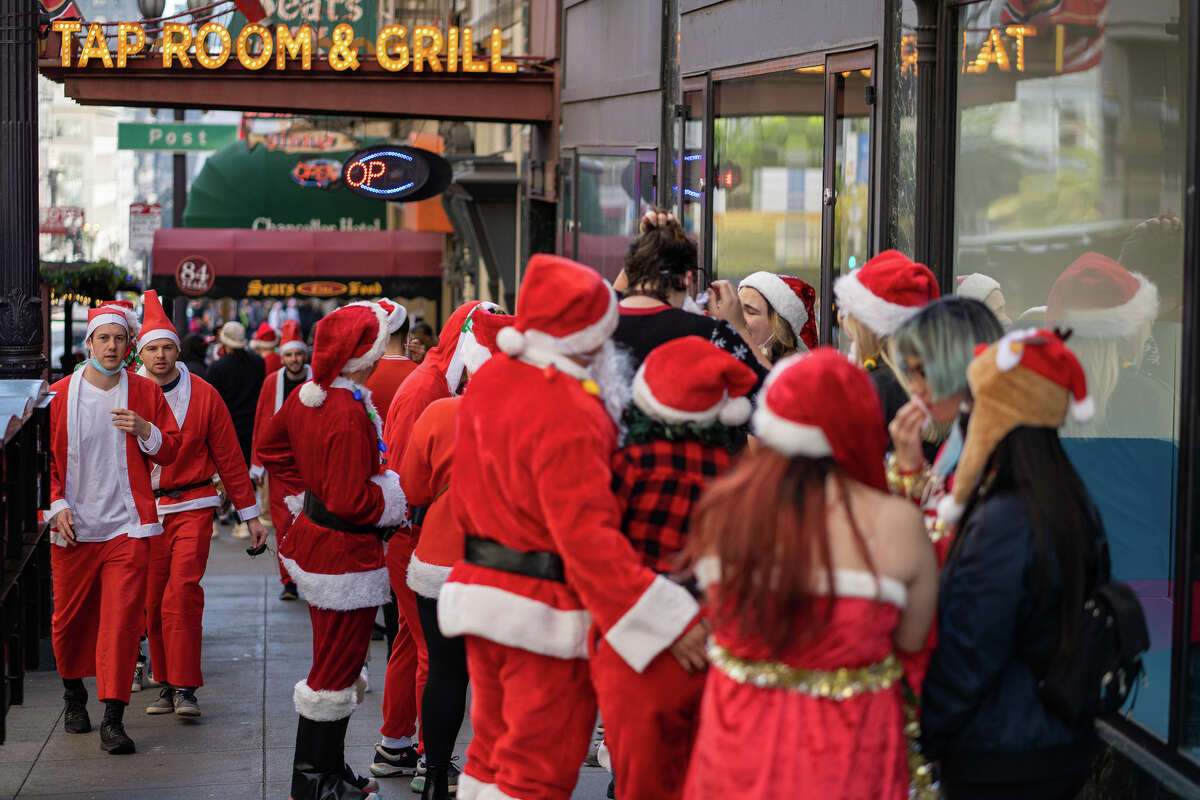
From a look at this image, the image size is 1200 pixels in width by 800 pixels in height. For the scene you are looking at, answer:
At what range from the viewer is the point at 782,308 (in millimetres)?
6211

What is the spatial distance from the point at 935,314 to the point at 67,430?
4547mm

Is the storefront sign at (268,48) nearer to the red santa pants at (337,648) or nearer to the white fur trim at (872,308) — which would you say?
the red santa pants at (337,648)

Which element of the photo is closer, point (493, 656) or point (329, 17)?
point (493, 656)

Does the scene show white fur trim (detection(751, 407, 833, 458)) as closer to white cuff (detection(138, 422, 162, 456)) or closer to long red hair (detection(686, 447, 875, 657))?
long red hair (detection(686, 447, 875, 657))

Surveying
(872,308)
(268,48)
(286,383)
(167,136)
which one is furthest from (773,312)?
(167,136)

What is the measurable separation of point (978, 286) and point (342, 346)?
2.66 m

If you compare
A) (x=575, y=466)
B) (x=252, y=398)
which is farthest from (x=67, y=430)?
(x=252, y=398)

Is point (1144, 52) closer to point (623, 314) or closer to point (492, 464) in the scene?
point (623, 314)

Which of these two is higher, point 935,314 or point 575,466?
point 935,314

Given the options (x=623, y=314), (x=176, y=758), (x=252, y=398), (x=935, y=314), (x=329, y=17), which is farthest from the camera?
(x=329, y=17)

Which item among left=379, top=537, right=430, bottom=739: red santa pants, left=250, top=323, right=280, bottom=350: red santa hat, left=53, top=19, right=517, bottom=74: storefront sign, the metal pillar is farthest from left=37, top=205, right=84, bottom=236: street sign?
left=379, top=537, right=430, bottom=739: red santa pants

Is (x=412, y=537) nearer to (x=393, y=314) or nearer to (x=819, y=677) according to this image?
(x=393, y=314)

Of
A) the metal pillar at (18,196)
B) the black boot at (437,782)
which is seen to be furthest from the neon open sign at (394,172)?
the black boot at (437,782)

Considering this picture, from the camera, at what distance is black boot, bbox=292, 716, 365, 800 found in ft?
18.8
